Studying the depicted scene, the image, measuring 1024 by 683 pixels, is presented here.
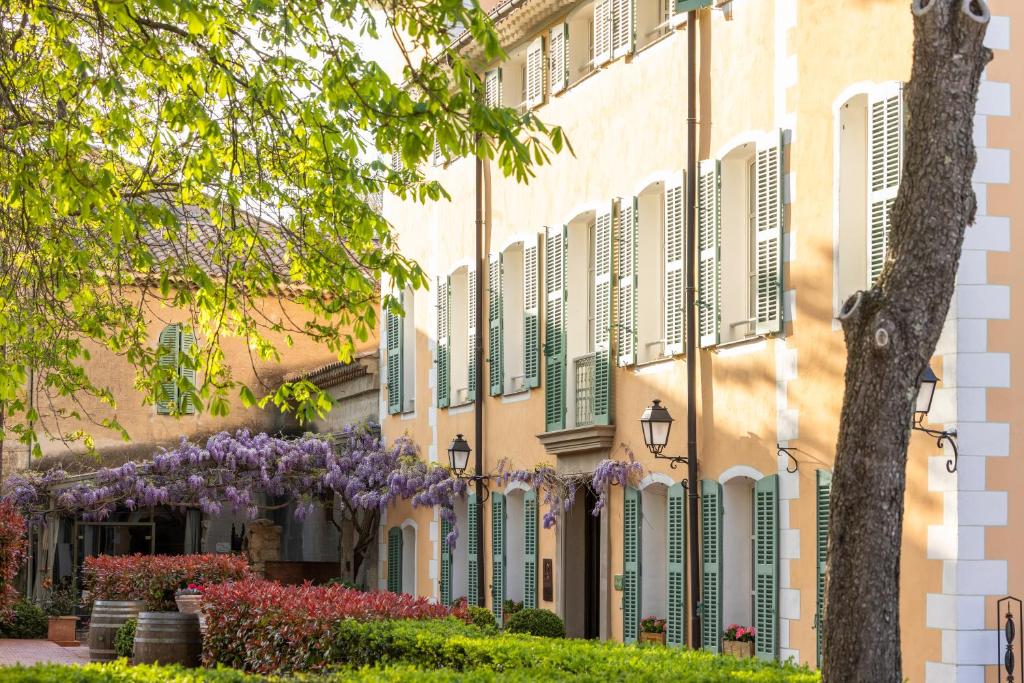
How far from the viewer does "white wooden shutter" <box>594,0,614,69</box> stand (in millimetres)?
18625

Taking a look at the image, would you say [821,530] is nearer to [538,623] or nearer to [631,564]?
[631,564]

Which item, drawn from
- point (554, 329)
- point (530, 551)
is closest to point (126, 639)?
point (530, 551)

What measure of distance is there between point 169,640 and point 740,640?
5689mm

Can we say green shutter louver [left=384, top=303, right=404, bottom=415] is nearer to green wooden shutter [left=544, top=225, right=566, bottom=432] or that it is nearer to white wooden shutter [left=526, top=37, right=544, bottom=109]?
white wooden shutter [left=526, top=37, right=544, bottom=109]

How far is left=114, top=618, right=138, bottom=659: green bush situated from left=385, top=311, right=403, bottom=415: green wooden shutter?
703 centimetres

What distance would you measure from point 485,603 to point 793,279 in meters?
8.49

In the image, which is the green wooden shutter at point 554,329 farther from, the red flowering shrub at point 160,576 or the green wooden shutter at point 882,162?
the green wooden shutter at point 882,162

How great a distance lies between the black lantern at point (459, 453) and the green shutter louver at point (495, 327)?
0.75 meters

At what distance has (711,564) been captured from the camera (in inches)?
622

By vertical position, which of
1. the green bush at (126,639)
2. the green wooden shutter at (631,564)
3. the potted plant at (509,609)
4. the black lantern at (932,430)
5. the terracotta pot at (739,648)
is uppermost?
the black lantern at (932,430)

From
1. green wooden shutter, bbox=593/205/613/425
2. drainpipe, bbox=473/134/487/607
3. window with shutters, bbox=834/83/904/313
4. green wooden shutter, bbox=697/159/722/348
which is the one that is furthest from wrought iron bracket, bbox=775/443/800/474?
drainpipe, bbox=473/134/487/607

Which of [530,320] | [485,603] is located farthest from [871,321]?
[485,603]

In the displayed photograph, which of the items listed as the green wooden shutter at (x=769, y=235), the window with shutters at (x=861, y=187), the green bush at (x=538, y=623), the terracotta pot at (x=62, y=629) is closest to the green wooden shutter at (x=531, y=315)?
the green bush at (x=538, y=623)

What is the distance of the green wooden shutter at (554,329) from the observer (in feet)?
63.4
